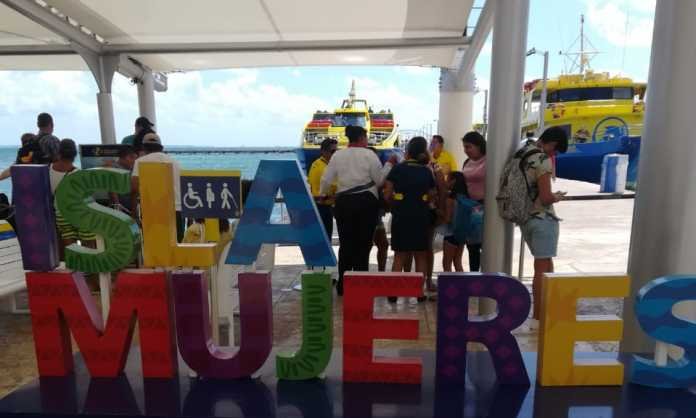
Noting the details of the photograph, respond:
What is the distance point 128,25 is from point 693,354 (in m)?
7.03

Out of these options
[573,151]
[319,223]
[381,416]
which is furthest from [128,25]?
[573,151]

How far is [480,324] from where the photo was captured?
1.89m

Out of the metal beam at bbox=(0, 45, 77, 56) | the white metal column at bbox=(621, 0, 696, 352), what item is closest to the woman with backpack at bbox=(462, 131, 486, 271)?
the white metal column at bbox=(621, 0, 696, 352)

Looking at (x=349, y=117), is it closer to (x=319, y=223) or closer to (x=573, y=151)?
(x=573, y=151)

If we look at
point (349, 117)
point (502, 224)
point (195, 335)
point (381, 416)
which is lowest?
point (381, 416)

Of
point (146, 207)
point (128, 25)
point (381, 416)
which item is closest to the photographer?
point (381, 416)

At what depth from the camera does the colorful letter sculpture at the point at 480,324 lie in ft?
6.05

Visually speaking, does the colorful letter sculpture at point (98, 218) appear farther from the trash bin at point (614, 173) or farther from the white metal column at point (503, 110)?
the trash bin at point (614, 173)

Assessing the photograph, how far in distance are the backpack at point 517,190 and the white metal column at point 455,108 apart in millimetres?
8033

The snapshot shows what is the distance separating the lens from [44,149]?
4.66 meters

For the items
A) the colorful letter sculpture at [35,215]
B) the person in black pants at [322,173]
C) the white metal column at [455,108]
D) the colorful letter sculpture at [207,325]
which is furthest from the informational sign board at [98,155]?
the white metal column at [455,108]

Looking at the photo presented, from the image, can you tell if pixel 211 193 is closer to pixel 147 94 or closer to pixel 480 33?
pixel 480 33

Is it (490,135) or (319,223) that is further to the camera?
(490,135)

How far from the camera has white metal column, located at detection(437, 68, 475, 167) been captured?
431 inches
